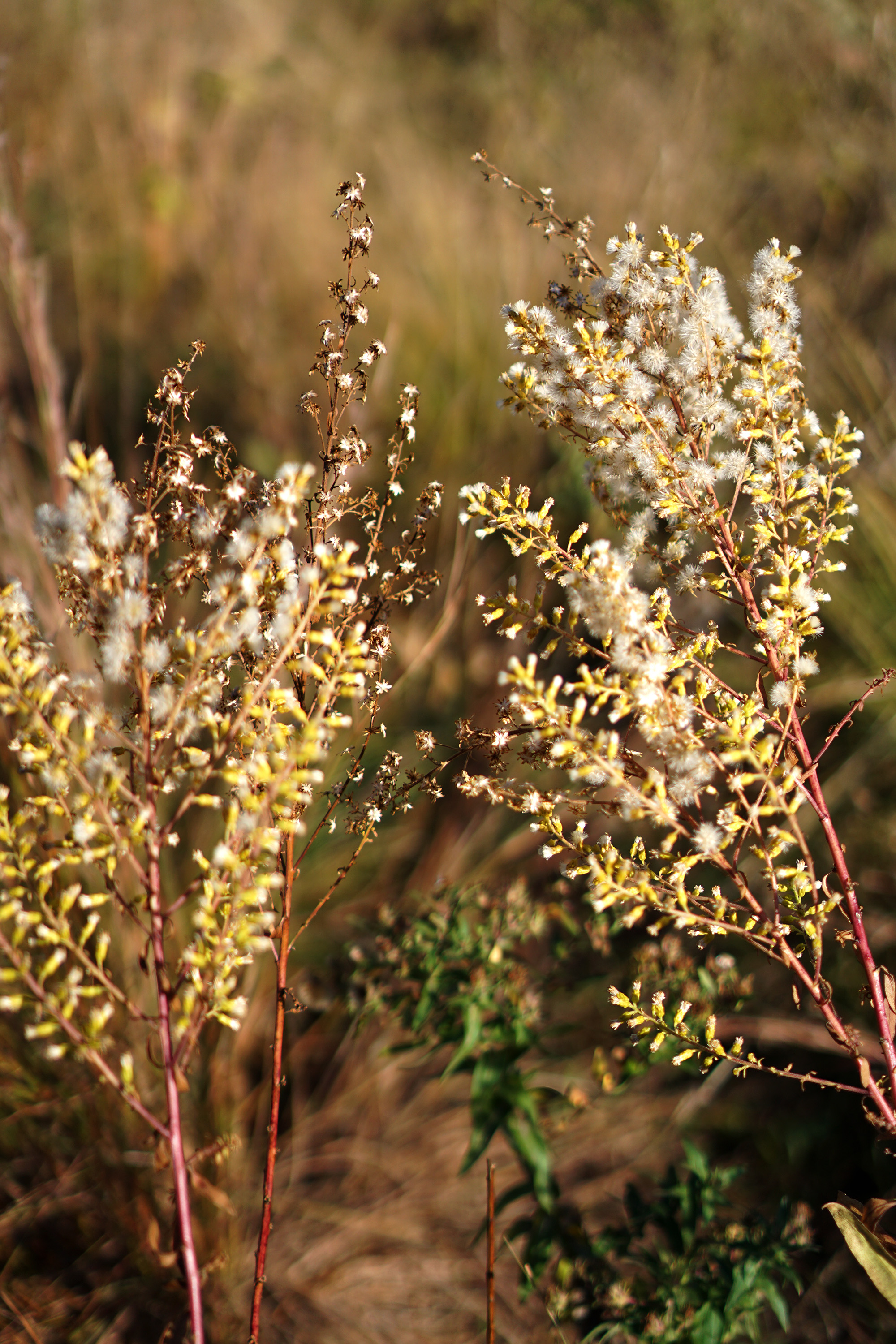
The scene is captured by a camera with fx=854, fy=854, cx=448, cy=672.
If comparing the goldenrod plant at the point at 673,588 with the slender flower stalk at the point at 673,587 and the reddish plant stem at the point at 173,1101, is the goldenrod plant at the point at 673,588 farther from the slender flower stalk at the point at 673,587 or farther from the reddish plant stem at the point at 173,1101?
the reddish plant stem at the point at 173,1101

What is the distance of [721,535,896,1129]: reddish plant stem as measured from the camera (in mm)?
→ 668

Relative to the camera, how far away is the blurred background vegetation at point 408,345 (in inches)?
58.2

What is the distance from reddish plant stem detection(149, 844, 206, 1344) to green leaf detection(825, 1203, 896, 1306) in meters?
0.49

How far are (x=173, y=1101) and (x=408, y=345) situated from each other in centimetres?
271

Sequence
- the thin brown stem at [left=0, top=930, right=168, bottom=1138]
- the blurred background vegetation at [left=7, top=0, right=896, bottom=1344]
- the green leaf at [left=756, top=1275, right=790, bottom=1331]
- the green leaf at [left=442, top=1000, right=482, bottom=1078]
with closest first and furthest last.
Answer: the thin brown stem at [left=0, top=930, right=168, bottom=1138] < the green leaf at [left=756, top=1275, right=790, bottom=1331] < the green leaf at [left=442, top=1000, right=482, bottom=1078] < the blurred background vegetation at [left=7, top=0, right=896, bottom=1344]

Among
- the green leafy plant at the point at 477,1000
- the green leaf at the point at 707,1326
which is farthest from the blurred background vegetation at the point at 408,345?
the green leaf at the point at 707,1326

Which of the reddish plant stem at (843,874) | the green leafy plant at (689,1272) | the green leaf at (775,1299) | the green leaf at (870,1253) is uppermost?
the reddish plant stem at (843,874)

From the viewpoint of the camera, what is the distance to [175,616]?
2.04 meters

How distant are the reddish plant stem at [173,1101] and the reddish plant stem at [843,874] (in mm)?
517

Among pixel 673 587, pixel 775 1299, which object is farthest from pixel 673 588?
pixel 775 1299

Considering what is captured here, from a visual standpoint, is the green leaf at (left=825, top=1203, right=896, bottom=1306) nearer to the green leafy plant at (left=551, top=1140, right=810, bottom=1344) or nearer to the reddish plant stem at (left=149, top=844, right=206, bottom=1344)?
the green leafy plant at (left=551, top=1140, right=810, bottom=1344)

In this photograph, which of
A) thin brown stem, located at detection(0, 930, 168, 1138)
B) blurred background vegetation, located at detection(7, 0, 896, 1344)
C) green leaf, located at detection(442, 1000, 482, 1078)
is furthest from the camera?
blurred background vegetation, located at detection(7, 0, 896, 1344)

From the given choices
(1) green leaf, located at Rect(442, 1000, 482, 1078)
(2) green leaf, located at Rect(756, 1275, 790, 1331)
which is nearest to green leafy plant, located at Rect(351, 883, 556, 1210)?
(1) green leaf, located at Rect(442, 1000, 482, 1078)

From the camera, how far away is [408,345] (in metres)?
2.94
